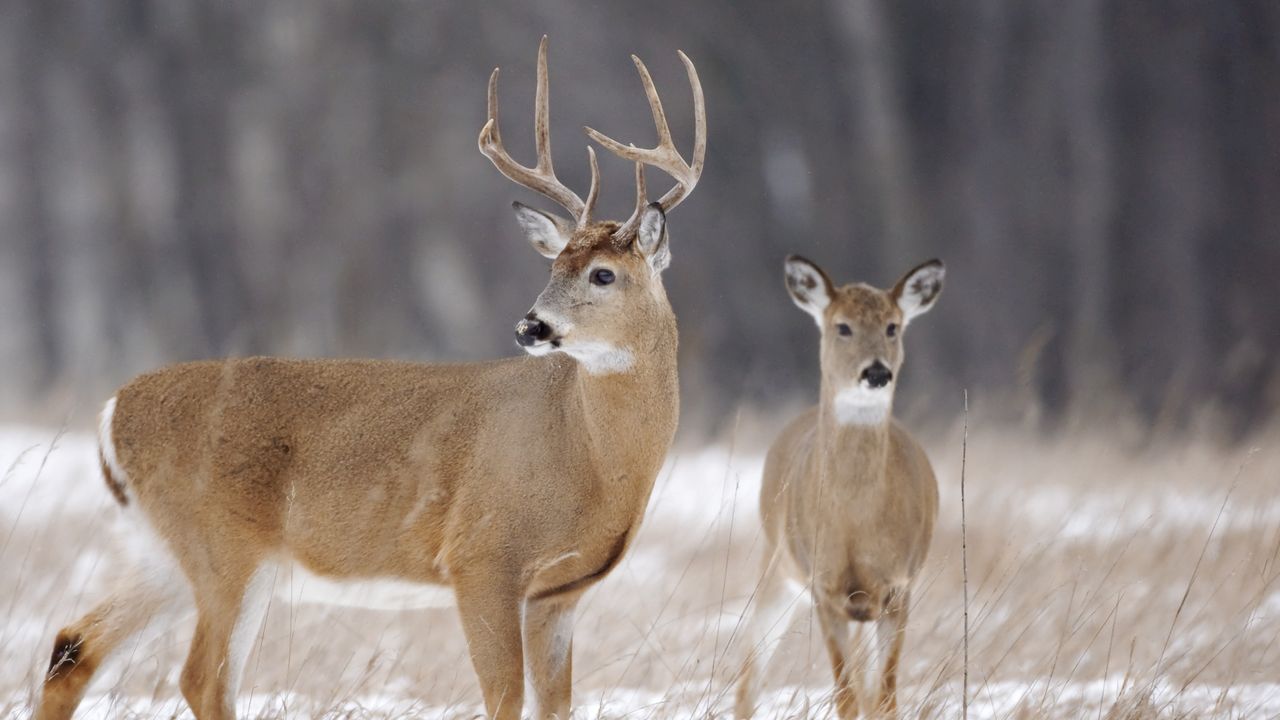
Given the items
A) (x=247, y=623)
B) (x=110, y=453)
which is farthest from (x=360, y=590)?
(x=110, y=453)

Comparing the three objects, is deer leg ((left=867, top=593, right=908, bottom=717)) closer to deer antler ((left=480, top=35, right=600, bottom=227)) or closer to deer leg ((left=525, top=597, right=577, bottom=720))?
deer leg ((left=525, top=597, right=577, bottom=720))

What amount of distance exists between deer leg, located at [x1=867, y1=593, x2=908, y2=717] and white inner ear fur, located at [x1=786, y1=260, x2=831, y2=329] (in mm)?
1337

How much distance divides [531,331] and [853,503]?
1.54 m

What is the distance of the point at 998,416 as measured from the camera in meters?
12.9

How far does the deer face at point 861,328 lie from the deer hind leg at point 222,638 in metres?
2.13

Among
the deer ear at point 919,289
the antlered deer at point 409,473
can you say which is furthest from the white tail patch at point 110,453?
the deer ear at point 919,289

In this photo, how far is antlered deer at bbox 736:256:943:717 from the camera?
5.04 meters

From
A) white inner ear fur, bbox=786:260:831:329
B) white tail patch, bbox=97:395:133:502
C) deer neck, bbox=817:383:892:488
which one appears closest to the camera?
white tail patch, bbox=97:395:133:502

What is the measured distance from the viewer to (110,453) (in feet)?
15.0

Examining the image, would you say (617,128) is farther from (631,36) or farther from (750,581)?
(750,581)

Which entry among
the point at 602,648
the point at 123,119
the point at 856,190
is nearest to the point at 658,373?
the point at 602,648

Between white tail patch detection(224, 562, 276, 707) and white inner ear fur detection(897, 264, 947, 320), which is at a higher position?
white inner ear fur detection(897, 264, 947, 320)

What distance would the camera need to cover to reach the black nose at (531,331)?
4.27 meters

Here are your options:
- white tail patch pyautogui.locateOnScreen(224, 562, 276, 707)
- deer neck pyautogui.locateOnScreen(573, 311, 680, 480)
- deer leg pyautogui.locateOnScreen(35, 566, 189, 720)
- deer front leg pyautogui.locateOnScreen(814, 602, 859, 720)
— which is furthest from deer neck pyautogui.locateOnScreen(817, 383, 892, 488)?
deer leg pyautogui.locateOnScreen(35, 566, 189, 720)
